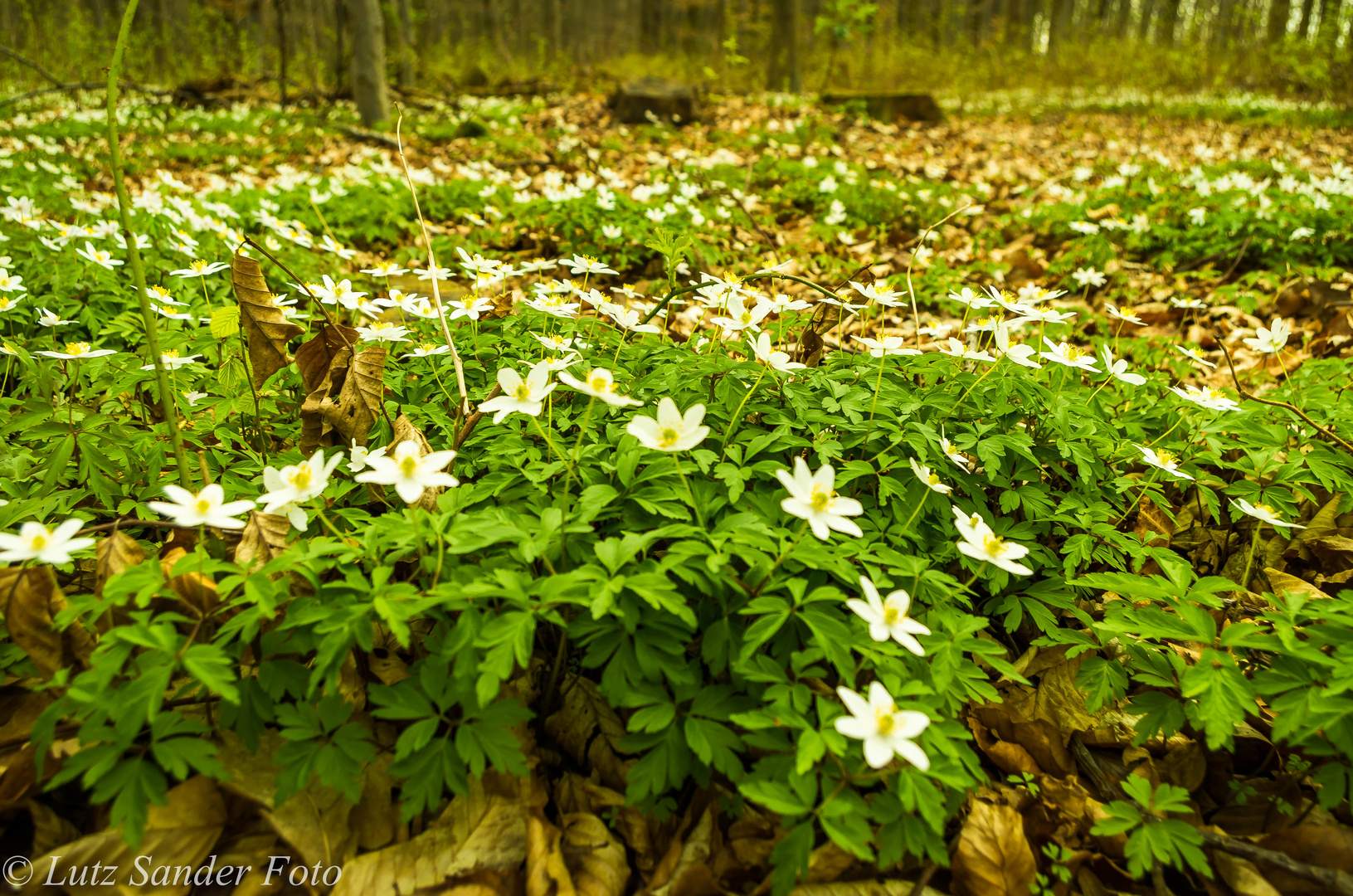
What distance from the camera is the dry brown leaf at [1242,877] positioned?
1.38 meters

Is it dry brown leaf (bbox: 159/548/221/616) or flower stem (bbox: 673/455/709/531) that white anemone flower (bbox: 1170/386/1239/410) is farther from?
dry brown leaf (bbox: 159/548/221/616)

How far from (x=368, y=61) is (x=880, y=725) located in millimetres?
11357

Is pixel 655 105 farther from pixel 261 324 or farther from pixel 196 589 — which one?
pixel 196 589

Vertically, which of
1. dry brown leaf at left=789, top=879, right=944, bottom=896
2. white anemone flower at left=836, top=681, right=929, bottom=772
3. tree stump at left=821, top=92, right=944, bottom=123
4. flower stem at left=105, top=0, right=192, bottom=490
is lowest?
dry brown leaf at left=789, top=879, right=944, bottom=896

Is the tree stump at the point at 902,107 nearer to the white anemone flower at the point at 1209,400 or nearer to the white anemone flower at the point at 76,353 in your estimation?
the white anemone flower at the point at 1209,400

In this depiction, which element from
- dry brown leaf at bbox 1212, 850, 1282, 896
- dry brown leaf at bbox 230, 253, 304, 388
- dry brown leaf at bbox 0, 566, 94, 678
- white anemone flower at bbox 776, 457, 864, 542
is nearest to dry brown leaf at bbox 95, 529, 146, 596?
dry brown leaf at bbox 0, 566, 94, 678

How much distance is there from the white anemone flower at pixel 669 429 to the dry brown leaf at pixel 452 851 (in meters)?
0.83

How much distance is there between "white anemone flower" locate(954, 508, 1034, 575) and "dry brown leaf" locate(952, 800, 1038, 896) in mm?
564

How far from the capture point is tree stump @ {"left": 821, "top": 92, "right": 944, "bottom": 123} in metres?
11.3

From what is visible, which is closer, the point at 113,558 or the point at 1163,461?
the point at 113,558

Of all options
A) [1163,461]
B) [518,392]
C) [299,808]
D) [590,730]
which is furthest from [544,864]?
[1163,461]

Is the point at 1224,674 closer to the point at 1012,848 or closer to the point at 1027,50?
the point at 1012,848

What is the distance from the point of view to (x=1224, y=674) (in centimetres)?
145

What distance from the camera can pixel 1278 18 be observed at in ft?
59.5
